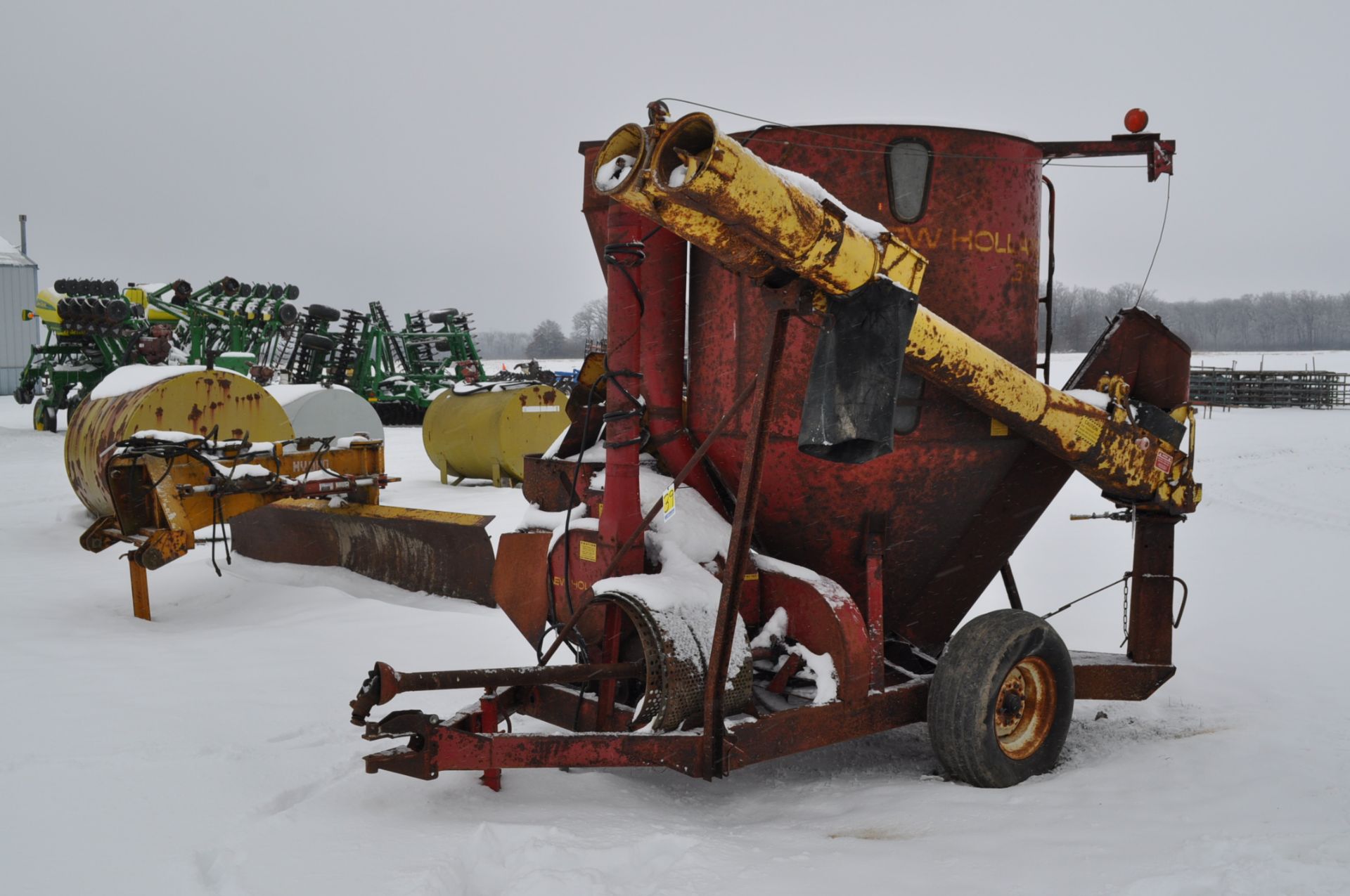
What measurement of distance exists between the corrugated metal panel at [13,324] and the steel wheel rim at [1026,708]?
38598 mm

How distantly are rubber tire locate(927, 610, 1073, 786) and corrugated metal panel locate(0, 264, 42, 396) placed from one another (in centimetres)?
3853

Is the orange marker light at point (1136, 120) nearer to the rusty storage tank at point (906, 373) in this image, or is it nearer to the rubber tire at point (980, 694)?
the rusty storage tank at point (906, 373)

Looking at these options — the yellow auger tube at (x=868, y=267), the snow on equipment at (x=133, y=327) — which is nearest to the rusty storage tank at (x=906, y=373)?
the yellow auger tube at (x=868, y=267)

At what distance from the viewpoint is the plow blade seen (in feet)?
23.5

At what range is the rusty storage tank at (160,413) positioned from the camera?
8.00 m

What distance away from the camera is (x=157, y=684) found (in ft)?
16.2

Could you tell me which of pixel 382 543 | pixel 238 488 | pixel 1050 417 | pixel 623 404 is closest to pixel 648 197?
pixel 623 404

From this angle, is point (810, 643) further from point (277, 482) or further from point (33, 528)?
point (33, 528)

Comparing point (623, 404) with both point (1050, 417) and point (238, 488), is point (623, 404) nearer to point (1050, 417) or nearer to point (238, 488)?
point (1050, 417)

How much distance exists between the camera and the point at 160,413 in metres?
8.02

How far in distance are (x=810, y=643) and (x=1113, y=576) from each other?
221 inches

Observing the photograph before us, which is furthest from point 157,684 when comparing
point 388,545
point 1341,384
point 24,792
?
point 1341,384

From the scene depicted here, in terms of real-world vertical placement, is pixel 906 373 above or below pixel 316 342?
below

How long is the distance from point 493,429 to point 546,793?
1026 cm
